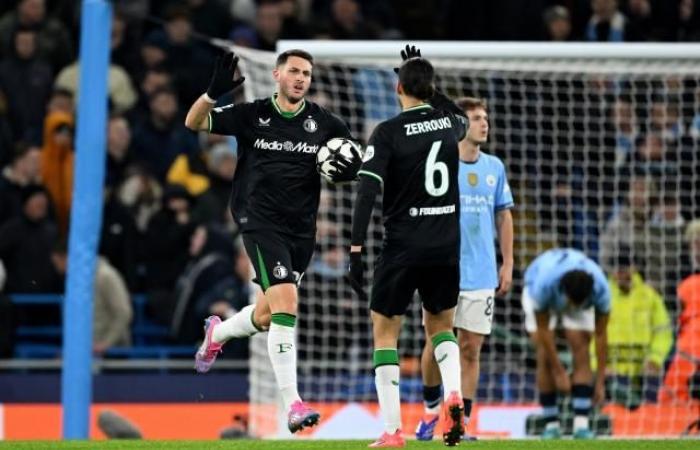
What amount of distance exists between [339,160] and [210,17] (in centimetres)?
886

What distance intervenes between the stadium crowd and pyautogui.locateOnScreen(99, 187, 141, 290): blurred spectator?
1cm

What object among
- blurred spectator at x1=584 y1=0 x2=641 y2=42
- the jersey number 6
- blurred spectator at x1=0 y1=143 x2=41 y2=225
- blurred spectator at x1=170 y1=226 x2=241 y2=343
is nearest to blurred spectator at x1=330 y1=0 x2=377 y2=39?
blurred spectator at x1=584 y1=0 x2=641 y2=42

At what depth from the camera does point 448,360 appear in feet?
31.7

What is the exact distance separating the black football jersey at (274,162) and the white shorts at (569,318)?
3.69 metres

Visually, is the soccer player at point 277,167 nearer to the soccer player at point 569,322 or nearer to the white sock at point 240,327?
the white sock at point 240,327

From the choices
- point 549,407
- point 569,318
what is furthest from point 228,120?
point 549,407

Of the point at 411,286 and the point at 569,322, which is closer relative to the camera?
the point at 411,286

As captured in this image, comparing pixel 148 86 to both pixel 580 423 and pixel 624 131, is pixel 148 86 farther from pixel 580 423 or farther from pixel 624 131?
pixel 580 423

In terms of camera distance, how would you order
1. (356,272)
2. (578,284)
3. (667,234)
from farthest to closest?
(667,234) → (578,284) → (356,272)

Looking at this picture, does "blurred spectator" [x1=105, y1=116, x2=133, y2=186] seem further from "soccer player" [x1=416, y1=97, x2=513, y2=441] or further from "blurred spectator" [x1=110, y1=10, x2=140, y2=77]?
"soccer player" [x1=416, y1=97, x2=513, y2=441]

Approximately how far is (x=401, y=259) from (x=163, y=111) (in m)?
7.95

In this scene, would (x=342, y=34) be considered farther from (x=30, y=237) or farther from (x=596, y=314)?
(x=596, y=314)

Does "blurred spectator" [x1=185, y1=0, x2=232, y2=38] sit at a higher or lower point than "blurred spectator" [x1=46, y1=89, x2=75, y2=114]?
higher

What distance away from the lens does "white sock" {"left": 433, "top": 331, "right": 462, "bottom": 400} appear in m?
9.58
